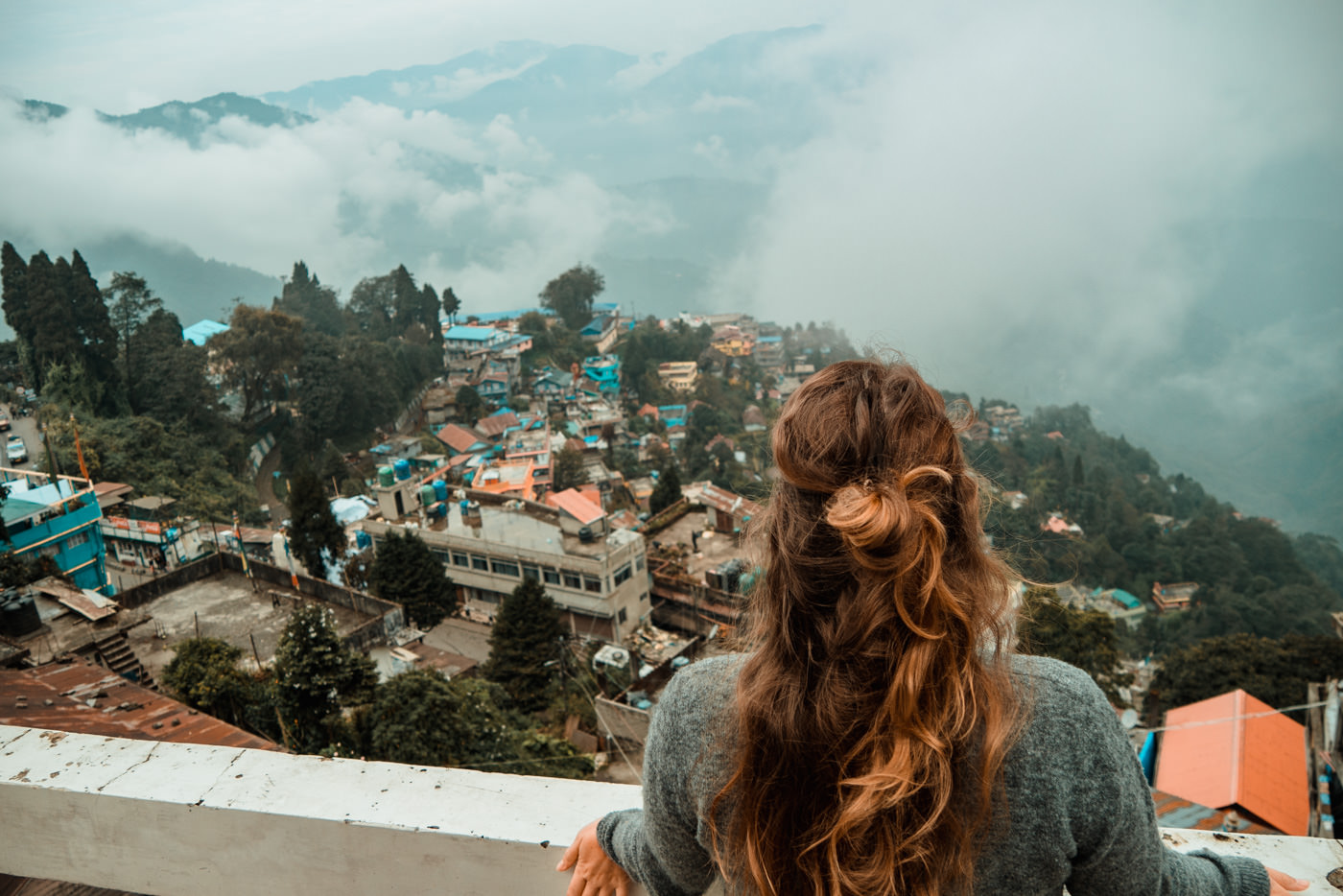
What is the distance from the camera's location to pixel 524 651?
739 centimetres

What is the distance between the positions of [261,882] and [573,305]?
3025cm

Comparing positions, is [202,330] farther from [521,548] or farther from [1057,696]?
[1057,696]

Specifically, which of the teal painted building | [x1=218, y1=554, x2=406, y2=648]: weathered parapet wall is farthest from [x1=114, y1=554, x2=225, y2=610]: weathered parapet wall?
the teal painted building

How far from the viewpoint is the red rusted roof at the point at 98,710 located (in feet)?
4.28

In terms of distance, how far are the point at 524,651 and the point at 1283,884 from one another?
723 centimetres

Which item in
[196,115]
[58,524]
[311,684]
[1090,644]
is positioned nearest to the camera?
[311,684]

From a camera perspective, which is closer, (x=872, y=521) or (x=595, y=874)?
(x=872, y=521)

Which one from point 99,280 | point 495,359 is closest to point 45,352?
point 99,280

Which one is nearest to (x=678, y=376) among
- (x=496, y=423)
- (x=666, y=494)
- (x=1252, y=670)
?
(x=496, y=423)

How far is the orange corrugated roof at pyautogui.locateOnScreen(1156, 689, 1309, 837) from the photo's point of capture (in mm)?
4250

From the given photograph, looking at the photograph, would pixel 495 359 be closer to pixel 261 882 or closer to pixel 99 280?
pixel 99 280

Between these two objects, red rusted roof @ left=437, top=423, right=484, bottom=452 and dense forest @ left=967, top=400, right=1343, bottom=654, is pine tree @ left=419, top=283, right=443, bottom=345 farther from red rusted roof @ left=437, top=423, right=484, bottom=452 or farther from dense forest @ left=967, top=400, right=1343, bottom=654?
dense forest @ left=967, top=400, right=1343, bottom=654

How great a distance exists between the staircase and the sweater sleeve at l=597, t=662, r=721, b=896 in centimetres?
426

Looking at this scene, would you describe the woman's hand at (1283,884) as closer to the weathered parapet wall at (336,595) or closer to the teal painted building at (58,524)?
the weathered parapet wall at (336,595)
